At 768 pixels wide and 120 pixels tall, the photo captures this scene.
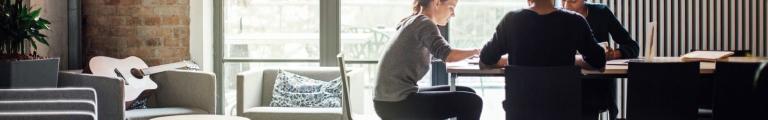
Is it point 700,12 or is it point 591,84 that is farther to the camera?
point 700,12

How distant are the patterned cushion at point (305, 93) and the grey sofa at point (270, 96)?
0.11 metres

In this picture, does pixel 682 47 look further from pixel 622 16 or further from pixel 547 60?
pixel 547 60

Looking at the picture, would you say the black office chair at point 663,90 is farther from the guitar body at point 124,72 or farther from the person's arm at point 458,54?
the guitar body at point 124,72

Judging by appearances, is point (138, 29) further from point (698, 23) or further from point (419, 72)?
point (698, 23)

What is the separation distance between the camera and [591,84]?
437 cm

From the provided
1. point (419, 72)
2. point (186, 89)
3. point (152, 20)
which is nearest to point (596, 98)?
point (419, 72)

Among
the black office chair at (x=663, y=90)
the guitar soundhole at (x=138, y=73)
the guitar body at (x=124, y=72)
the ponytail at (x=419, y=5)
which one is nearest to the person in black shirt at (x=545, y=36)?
the black office chair at (x=663, y=90)

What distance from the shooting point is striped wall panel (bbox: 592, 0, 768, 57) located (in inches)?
237

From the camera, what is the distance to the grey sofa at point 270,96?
5.26m

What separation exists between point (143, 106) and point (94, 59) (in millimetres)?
520

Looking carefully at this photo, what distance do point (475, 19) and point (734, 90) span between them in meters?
2.81

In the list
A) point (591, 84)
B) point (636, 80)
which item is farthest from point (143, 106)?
point (636, 80)

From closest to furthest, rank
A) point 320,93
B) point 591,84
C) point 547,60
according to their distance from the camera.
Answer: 1. point 547,60
2. point 591,84
3. point 320,93

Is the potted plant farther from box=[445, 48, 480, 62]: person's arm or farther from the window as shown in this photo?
box=[445, 48, 480, 62]: person's arm
